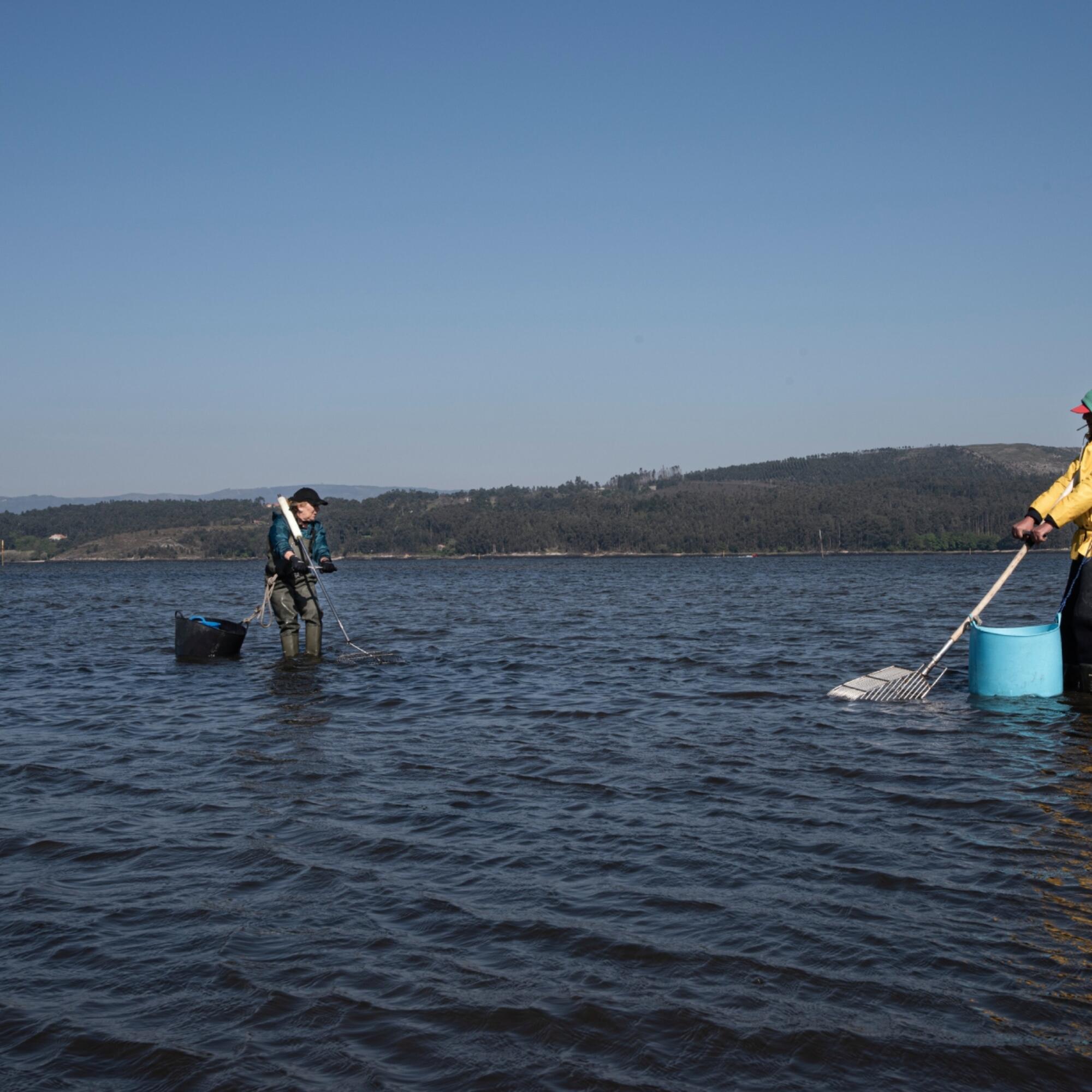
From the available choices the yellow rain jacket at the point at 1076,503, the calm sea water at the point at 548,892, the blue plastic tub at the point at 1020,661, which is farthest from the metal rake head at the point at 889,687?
the yellow rain jacket at the point at 1076,503

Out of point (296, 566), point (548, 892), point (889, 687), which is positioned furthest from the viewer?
point (296, 566)

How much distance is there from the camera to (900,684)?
13.5 meters

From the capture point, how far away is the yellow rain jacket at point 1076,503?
11.4 meters

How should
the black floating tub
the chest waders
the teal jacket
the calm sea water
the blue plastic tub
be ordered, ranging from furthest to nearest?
the black floating tub < the chest waders < the teal jacket < the blue plastic tub < the calm sea water

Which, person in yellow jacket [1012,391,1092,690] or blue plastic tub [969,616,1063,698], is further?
blue plastic tub [969,616,1063,698]

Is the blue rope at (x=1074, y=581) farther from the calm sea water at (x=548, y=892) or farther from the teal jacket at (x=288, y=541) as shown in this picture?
the teal jacket at (x=288, y=541)

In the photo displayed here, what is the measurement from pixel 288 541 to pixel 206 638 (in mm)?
3334

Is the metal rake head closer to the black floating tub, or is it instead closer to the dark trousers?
the dark trousers

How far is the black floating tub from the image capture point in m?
18.8

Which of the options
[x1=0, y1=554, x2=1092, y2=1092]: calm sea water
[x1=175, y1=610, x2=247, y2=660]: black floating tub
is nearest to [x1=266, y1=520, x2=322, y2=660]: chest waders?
[x1=175, y1=610, x2=247, y2=660]: black floating tub

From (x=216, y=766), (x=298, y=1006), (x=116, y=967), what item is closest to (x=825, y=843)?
(x=298, y=1006)

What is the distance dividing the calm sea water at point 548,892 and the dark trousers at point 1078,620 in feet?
2.91

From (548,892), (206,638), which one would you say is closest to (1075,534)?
(548,892)

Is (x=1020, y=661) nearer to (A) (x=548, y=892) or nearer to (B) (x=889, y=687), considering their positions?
(B) (x=889, y=687)
